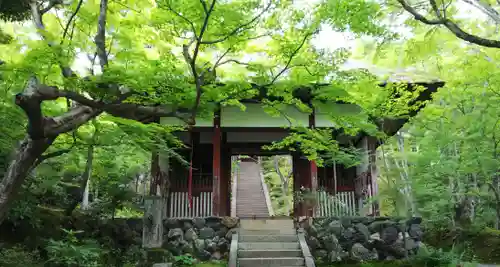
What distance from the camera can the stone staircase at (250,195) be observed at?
15977 mm

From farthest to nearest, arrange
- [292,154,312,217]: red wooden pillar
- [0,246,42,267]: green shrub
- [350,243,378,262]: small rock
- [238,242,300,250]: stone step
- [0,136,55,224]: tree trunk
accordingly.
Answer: [292,154,312,217]: red wooden pillar < [350,243,378,262]: small rock < [238,242,300,250]: stone step < [0,246,42,267]: green shrub < [0,136,55,224]: tree trunk

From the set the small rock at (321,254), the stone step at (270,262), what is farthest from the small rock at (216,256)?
the small rock at (321,254)

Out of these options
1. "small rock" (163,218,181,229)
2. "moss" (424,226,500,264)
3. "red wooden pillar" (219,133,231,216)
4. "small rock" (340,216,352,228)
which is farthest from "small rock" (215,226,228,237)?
"moss" (424,226,500,264)

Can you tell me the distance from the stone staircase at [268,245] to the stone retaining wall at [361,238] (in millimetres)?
609

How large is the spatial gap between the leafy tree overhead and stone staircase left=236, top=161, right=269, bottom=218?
6527 millimetres

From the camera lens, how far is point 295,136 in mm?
10172

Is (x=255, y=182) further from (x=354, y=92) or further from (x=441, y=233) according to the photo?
(x=354, y=92)

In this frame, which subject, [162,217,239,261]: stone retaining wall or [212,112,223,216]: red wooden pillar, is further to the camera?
[212,112,223,216]: red wooden pillar

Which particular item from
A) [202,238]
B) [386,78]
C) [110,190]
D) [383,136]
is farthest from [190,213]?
[386,78]

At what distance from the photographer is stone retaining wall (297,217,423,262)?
10500 millimetres

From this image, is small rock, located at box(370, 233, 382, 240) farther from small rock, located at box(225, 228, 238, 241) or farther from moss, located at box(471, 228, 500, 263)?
small rock, located at box(225, 228, 238, 241)

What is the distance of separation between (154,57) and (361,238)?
7.24 m

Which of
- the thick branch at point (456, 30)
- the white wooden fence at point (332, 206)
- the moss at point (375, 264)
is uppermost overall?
the thick branch at point (456, 30)

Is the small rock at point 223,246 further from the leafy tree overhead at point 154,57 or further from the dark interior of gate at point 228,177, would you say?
the leafy tree overhead at point 154,57
